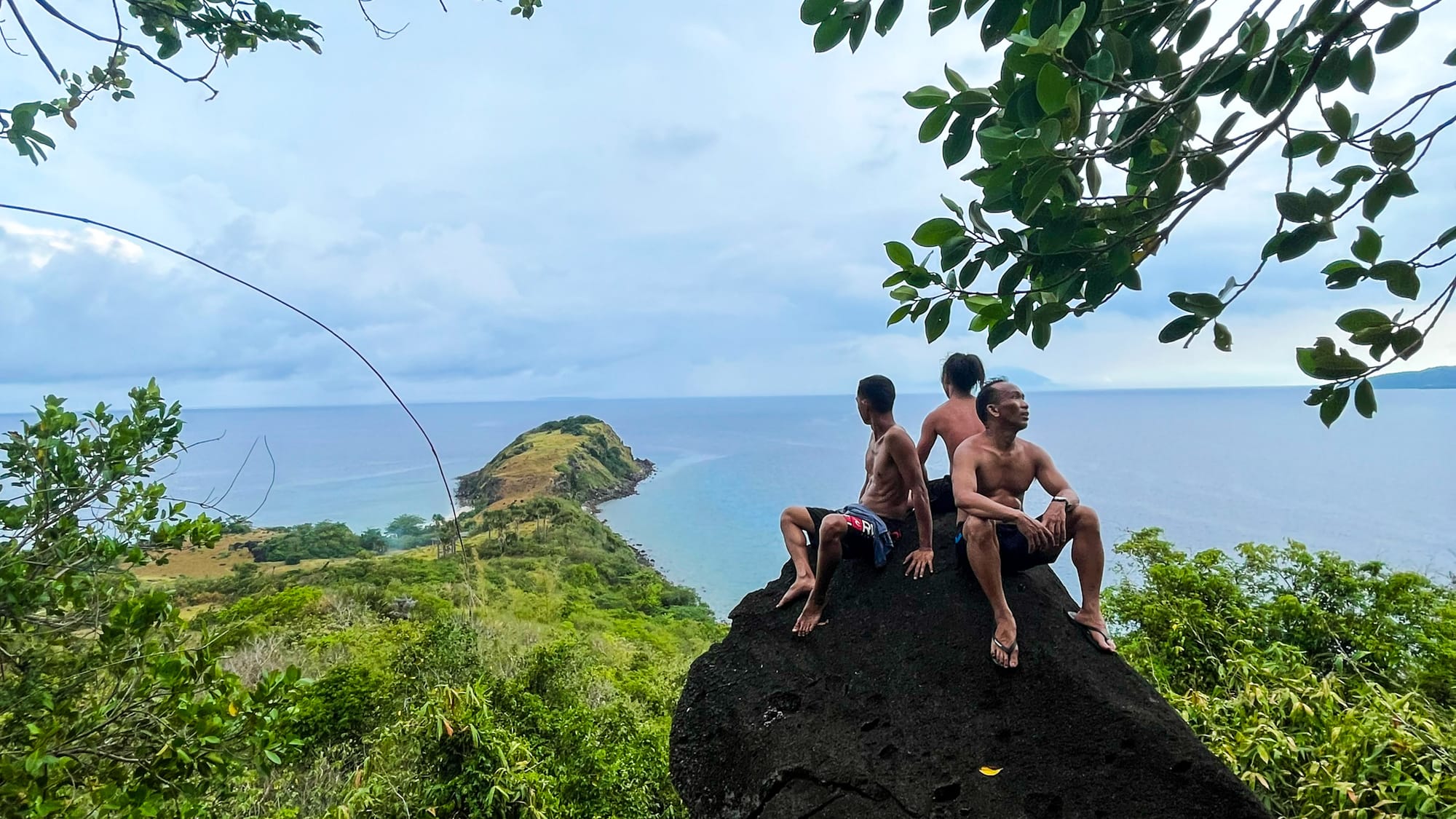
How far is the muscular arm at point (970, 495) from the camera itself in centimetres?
292

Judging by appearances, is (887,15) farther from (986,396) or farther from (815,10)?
(986,396)

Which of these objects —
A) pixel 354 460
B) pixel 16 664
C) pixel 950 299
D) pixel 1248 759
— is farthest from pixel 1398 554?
pixel 354 460

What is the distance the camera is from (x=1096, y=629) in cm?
315

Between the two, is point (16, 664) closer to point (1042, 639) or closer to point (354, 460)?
point (1042, 639)

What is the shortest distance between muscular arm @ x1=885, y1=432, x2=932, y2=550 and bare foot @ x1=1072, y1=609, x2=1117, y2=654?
0.80 metres

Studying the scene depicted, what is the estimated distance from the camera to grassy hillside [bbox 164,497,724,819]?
4219 millimetres

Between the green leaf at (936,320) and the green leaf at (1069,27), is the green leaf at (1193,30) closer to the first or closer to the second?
the green leaf at (1069,27)

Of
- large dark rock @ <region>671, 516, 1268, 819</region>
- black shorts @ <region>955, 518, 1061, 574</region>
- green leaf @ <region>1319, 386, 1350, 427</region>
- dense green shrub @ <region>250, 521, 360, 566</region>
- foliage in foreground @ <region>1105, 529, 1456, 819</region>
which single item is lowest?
dense green shrub @ <region>250, 521, 360, 566</region>

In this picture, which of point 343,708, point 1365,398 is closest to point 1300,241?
point 1365,398

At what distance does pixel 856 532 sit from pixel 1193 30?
2.78m

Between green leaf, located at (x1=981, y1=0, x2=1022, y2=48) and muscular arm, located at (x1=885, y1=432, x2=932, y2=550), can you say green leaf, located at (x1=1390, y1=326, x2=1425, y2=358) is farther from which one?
muscular arm, located at (x1=885, y1=432, x2=932, y2=550)

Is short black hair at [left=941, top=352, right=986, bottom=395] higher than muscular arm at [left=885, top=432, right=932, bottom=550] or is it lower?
higher

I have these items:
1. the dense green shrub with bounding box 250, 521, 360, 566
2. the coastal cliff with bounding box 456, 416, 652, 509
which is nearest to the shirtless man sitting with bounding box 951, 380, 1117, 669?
the dense green shrub with bounding box 250, 521, 360, 566

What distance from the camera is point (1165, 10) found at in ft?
3.42
